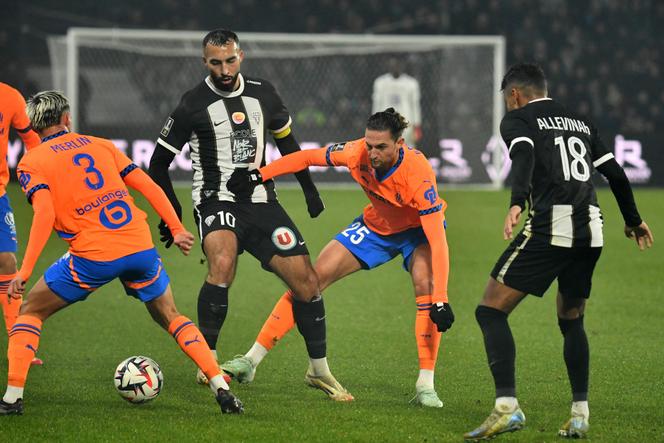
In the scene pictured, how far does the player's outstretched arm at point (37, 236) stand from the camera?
583 centimetres

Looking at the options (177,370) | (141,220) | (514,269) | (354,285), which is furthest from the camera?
(354,285)

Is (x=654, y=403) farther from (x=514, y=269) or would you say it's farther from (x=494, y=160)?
(x=494, y=160)

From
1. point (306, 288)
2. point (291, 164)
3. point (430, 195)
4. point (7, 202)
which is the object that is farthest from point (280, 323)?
point (7, 202)

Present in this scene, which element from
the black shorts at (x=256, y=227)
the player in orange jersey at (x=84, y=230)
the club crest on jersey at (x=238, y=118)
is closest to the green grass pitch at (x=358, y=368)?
the player in orange jersey at (x=84, y=230)

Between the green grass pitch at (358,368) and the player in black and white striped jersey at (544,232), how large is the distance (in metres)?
0.38

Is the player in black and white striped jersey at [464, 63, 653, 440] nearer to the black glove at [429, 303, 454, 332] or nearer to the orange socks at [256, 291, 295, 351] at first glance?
the black glove at [429, 303, 454, 332]

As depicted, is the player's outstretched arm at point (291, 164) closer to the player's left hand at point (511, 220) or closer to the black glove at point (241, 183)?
the black glove at point (241, 183)

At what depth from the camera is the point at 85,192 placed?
239 inches

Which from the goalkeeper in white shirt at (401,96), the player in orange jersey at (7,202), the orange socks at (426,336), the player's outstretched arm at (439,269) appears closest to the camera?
the player's outstretched arm at (439,269)

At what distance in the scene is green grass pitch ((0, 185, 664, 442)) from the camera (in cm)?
597

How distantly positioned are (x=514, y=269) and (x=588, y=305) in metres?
5.27

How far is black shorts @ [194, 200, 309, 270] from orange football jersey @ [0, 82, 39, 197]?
5.17ft

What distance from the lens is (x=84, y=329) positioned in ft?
30.5

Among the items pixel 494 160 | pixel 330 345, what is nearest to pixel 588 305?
pixel 330 345
